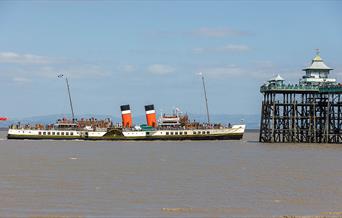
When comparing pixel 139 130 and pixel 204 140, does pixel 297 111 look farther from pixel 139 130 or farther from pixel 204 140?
pixel 139 130

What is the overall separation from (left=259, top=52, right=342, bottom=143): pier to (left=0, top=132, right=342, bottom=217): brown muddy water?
38820 mm

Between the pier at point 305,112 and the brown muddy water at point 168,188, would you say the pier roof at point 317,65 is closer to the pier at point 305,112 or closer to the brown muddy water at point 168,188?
the pier at point 305,112

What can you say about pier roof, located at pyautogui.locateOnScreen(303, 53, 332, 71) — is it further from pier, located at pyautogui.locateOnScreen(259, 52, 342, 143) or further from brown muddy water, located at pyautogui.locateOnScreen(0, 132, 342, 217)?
brown muddy water, located at pyautogui.locateOnScreen(0, 132, 342, 217)

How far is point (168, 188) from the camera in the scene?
4494 centimetres

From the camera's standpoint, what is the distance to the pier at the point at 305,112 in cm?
10944

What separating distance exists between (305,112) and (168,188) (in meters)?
71.6

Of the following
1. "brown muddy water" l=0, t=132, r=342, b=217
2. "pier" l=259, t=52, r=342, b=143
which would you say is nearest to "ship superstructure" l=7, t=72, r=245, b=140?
"pier" l=259, t=52, r=342, b=143

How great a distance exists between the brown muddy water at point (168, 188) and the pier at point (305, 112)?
38.8 metres

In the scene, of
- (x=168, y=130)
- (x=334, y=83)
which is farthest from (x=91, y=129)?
(x=334, y=83)

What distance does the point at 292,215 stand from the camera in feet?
113

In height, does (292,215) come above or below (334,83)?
below

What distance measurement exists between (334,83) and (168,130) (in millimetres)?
31993

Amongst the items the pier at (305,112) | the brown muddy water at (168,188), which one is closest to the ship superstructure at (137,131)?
the pier at (305,112)

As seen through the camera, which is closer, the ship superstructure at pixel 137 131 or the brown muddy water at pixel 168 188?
the brown muddy water at pixel 168 188
